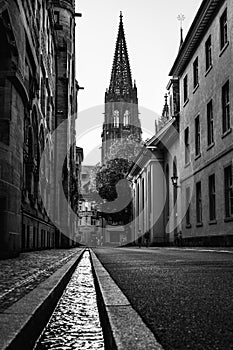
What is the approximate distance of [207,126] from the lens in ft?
78.2

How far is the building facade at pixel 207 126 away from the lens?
67.4 ft

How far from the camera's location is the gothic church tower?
127562mm

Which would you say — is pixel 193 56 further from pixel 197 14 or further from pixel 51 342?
pixel 51 342

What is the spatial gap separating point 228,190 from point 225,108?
321 cm

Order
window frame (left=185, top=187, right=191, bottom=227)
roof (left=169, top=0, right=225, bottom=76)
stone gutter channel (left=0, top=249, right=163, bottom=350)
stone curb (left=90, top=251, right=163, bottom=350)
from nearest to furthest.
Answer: stone curb (left=90, top=251, right=163, bottom=350), stone gutter channel (left=0, top=249, right=163, bottom=350), roof (left=169, top=0, right=225, bottom=76), window frame (left=185, top=187, right=191, bottom=227)

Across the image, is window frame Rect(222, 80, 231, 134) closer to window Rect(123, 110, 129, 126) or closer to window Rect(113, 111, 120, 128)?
window Rect(113, 111, 120, 128)

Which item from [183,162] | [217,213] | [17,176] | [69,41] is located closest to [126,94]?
[69,41]

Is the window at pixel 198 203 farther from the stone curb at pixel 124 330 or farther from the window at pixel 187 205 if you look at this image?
the stone curb at pixel 124 330

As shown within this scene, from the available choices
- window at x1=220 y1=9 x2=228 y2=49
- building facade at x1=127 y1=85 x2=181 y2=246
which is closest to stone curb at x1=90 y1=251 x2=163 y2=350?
window at x1=220 y1=9 x2=228 y2=49

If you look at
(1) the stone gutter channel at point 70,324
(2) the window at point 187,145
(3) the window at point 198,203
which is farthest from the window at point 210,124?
(1) the stone gutter channel at point 70,324

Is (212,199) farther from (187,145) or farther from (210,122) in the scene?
(187,145)

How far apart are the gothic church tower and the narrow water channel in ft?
394

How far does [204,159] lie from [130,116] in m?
111

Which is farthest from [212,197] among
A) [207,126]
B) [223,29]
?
[223,29]
